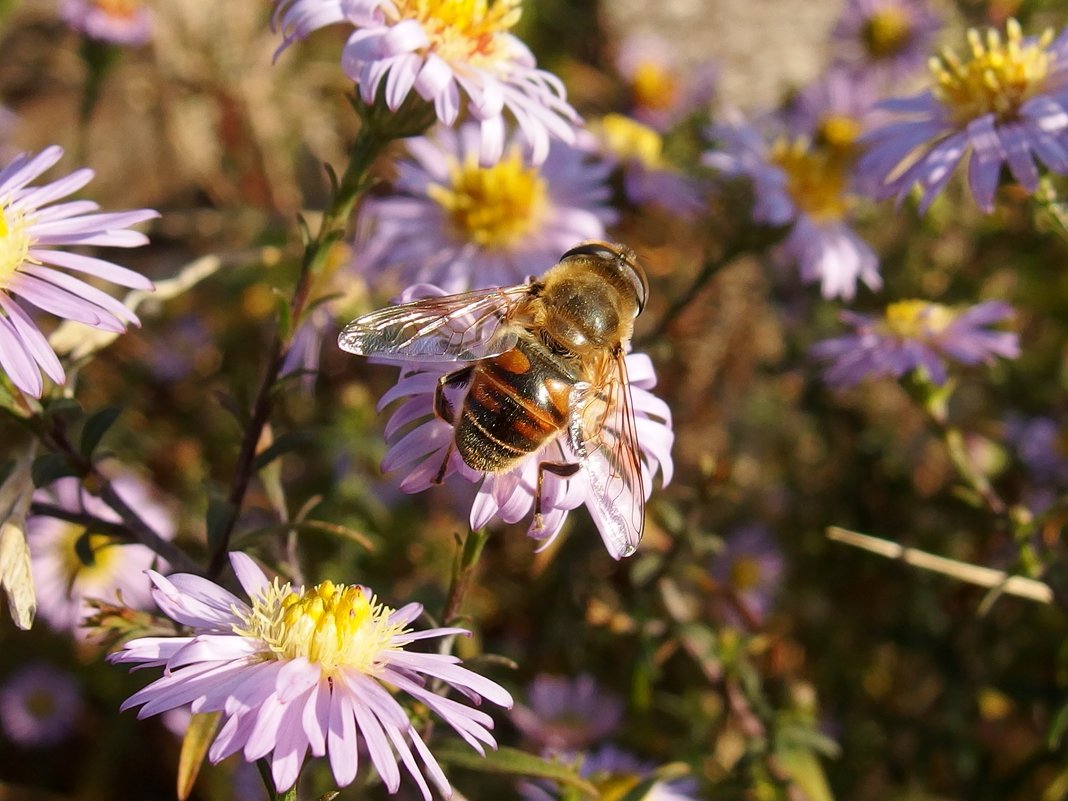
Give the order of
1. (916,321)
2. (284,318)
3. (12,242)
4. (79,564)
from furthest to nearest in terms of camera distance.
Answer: (79,564)
(916,321)
(284,318)
(12,242)

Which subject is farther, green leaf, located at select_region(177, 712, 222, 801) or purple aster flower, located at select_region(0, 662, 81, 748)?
purple aster flower, located at select_region(0, 662, 81, 748)

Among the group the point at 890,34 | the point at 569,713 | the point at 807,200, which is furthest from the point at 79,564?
the point at 890,34

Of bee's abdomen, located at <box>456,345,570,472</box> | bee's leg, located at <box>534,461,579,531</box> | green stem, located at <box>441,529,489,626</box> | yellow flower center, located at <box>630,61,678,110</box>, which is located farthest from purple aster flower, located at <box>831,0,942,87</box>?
green stem, located at <box>441,529,489,626</box>

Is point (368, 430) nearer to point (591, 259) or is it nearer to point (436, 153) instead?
point (436, 153)

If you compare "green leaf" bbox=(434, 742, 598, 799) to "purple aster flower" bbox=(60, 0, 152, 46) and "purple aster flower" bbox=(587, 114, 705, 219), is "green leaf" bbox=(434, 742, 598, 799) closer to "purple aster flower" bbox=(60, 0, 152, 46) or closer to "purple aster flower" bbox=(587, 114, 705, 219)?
"purple aster flower" bbox=(587, 114, 705, 219)

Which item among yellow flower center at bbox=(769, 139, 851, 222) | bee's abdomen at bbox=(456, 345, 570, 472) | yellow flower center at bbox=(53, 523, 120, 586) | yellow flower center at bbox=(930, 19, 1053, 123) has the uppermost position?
yellow flower center at bbox=(930, 19, 1053, 123)

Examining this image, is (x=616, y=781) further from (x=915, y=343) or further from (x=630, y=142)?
(x=630, y=142)
